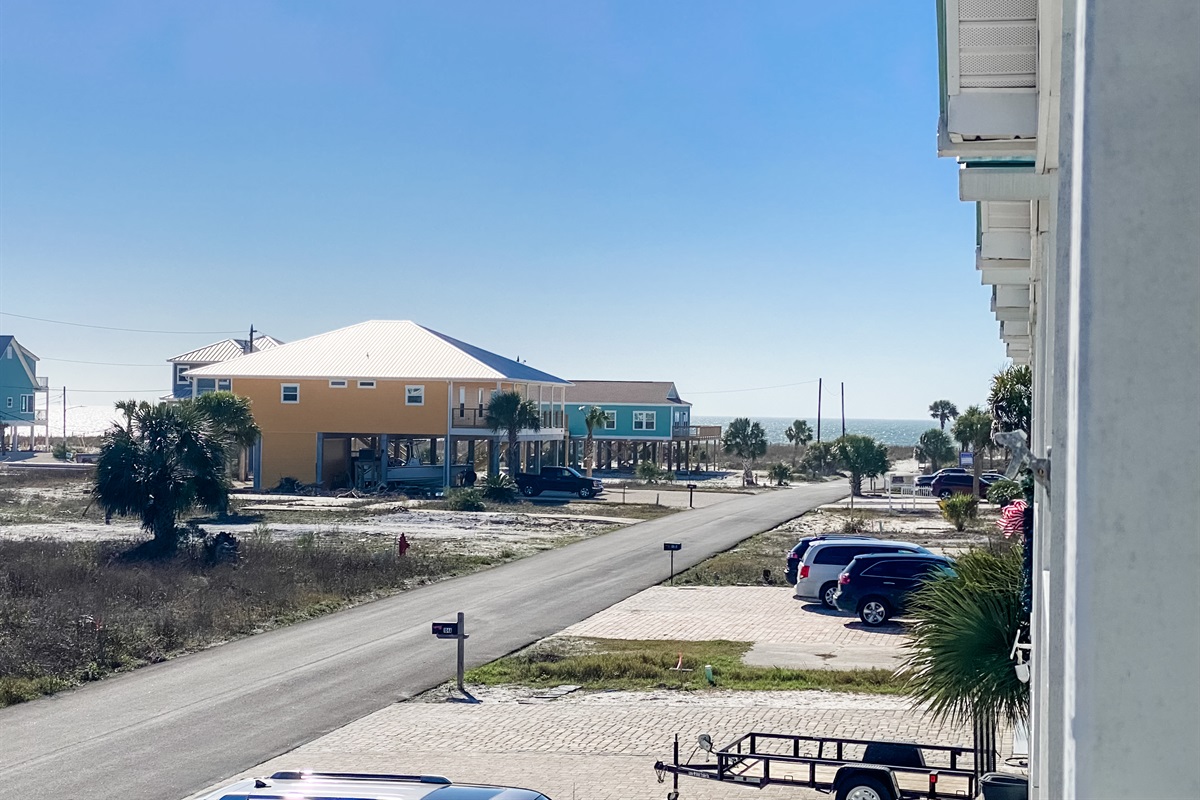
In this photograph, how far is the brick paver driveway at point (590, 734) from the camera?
1158cm

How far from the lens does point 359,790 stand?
650 cm

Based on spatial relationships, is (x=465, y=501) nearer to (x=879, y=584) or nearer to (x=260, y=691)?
(x=879, y=584)

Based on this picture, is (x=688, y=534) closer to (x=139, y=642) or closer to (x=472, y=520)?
(x=472, y=520)

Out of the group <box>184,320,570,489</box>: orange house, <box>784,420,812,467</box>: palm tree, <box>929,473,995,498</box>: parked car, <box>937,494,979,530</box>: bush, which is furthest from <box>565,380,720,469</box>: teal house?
<box>937,494,979,530</box>: bush

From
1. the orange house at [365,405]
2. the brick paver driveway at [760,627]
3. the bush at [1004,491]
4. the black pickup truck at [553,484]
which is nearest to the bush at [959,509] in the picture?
the brick paver driveway at [760,627]

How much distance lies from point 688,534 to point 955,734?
87.3ft

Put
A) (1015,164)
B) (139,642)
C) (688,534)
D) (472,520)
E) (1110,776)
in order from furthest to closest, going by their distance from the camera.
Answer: (472,520) → (688,534) → (139,642) → (1015,164) → (1110,776)

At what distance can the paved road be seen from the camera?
12.2 metres

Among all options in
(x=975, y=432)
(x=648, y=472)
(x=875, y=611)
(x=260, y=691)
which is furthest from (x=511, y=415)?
(x=260, y=691)

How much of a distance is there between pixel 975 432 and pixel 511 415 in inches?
816

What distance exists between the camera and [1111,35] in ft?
8.57

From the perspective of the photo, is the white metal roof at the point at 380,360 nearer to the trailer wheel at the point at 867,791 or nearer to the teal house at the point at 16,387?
the teal house at the point at 16,387

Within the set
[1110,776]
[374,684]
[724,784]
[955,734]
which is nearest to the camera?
Result: [1110,776]

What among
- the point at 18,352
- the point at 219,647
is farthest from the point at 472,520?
the point at 18,352
